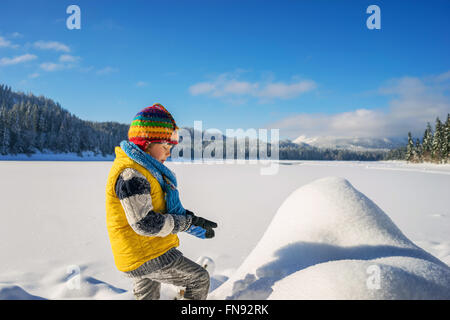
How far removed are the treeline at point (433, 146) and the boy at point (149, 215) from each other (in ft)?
169

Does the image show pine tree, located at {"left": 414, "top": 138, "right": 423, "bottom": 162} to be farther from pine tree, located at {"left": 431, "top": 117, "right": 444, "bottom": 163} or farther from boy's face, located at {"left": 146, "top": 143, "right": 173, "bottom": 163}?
boy's face, located at {"left": 146, "top": 143, "right": 173, "bottom": 163}

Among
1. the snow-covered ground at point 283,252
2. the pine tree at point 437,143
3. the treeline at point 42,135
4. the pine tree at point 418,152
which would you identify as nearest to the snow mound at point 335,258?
the snow-covered ground at point 283,252

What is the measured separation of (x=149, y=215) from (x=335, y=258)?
1363 millimetres

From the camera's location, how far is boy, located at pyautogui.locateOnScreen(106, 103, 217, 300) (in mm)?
1395

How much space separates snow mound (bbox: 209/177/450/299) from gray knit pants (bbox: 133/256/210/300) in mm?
303

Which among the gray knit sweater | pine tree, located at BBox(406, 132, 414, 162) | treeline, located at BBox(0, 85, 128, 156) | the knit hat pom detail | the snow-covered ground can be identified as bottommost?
the snow-covered ground

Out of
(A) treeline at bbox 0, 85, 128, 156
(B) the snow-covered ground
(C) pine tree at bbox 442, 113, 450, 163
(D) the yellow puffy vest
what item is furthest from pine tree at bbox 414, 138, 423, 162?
(A) treeline at bbox 0, 85, 128, 156

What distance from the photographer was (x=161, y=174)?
1.62 metres

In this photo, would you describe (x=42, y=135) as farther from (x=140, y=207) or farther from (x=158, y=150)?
(x=140, y=207)

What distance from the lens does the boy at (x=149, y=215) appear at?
139 centimetres

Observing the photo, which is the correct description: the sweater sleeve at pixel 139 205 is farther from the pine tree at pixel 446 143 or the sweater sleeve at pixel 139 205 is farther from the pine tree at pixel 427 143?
the pine tree at pixel 427 143

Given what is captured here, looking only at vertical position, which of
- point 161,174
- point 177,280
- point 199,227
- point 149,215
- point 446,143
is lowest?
point 177,280

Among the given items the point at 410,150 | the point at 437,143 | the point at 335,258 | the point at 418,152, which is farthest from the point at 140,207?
the point at 410,150
